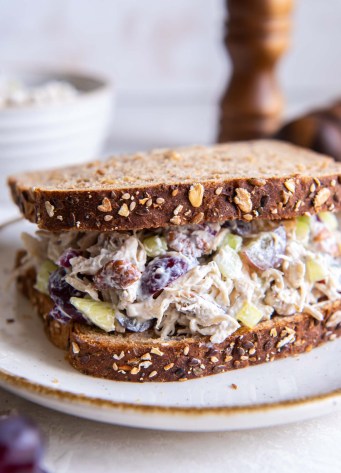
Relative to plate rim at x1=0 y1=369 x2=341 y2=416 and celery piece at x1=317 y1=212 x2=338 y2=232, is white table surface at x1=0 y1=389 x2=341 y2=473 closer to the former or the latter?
plate rim at x1=0 y1=369 x2=341 y2=416

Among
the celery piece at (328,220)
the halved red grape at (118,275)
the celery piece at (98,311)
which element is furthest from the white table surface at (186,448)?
the celery piece at (328,220)

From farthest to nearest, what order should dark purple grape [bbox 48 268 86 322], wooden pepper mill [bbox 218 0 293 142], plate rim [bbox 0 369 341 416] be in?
wooden pepper mill [bbox 218 0 293 142]
dark purple grape [bbox 48 268 86 322]
plate rim [bbox 0 369 341 416]

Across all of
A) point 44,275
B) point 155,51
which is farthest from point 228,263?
point 155,51

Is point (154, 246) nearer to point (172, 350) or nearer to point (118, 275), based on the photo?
point (118, 275)

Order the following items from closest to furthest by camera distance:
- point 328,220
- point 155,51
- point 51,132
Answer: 1. point 328,220
2. point 51,132
3. point 155,51

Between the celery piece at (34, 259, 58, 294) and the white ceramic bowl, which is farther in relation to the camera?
the white ceramic bowl

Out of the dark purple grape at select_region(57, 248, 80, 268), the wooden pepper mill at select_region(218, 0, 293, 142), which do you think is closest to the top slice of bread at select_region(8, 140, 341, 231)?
the dark purple grape at select_region(57, 248, 80, 268)
